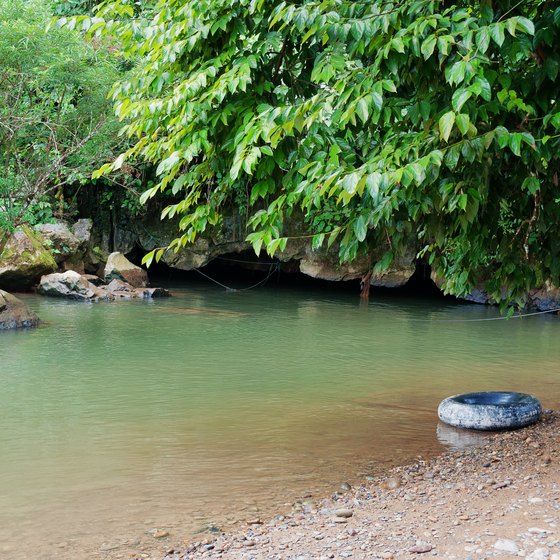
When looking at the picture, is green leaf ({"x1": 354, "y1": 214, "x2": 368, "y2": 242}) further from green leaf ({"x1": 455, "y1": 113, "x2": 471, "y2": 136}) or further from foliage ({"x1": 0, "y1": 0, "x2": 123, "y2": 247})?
foliage ({"x1": 0, "y1": 0, "x2": 123, "y2": 247})

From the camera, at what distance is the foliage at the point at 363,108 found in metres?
3.15

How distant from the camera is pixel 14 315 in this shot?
41.3 ft

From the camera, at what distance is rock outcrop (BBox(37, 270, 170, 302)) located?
16.9m

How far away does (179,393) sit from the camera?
8422mm

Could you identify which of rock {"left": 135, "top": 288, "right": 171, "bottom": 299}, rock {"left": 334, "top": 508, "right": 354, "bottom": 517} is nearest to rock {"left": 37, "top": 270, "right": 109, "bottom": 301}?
rock {"left": 135, "top": 288, "right": 171, "bottom": 299}

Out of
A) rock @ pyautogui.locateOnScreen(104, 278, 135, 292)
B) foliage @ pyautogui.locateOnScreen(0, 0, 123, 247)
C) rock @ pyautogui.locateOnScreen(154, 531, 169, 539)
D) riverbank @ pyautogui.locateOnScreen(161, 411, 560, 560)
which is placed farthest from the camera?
rock @ pyautogui.locateOnScreen(104, 278, 135, 292)

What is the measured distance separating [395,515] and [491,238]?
6.39 feet

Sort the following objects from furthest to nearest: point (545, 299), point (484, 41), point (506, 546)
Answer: point (545, 299), point (506, 546), point (484, 41)

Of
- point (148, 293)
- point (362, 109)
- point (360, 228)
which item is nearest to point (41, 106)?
point (148, 293)

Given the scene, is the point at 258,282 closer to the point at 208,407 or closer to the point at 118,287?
the point at 118,287

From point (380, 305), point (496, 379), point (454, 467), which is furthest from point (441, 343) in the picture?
point (454, 467)

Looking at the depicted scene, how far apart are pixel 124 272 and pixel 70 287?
2396 mm

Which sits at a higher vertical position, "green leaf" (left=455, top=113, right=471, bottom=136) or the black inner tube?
"green leaf" (left=455, top=113, right=471, bottom=136)

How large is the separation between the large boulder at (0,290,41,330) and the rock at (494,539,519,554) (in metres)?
10.5
